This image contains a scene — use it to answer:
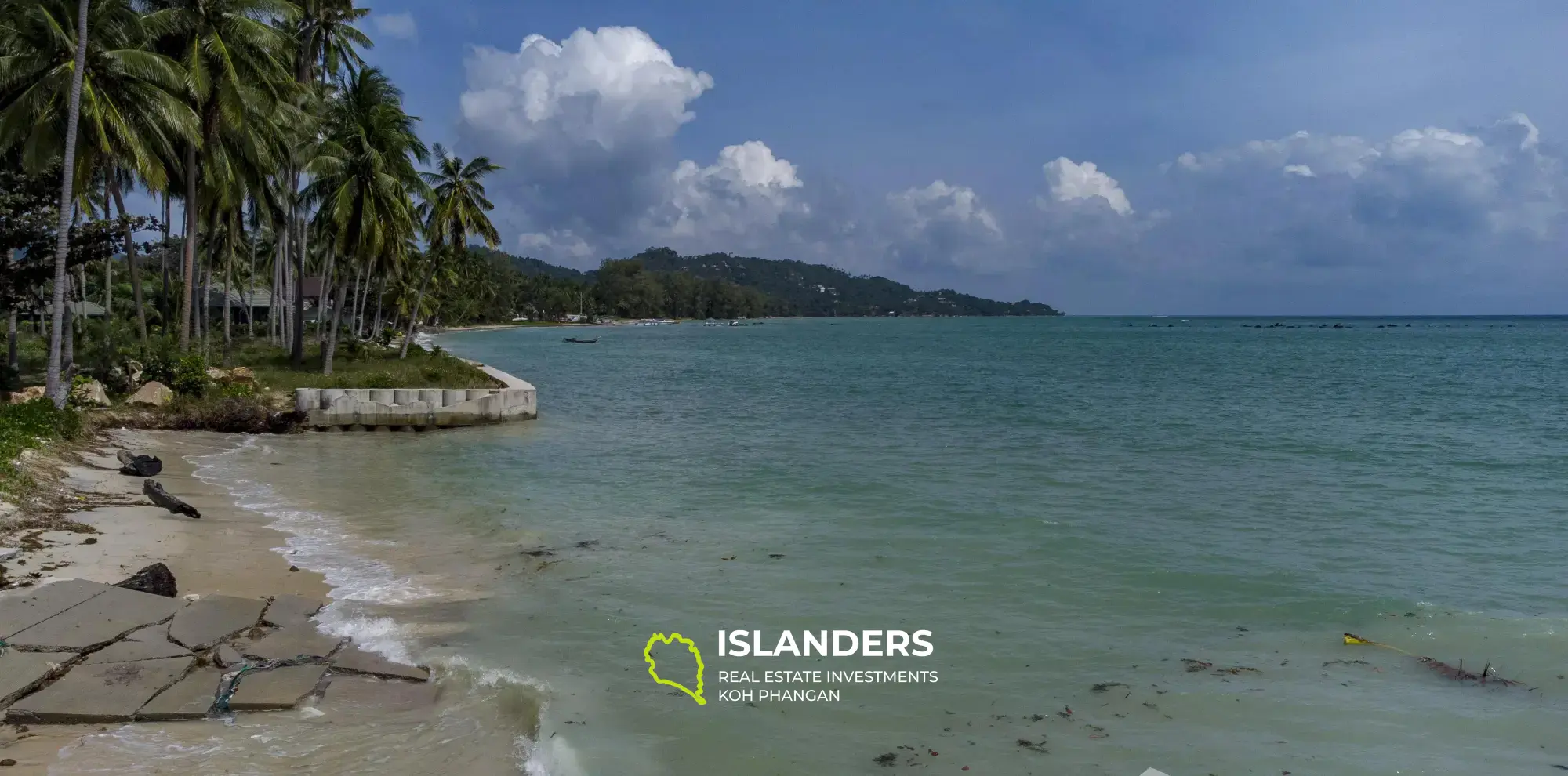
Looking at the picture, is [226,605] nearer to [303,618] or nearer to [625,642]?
[303,618]

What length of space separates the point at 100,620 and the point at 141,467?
805 cm

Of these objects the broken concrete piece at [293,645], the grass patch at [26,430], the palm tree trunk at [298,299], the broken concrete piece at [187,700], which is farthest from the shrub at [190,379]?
the broken concrete piece at [187,700]

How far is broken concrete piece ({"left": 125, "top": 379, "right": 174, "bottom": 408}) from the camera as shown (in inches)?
797

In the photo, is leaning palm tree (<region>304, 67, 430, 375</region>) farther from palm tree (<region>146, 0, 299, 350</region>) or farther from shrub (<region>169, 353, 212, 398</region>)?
shrub (<region>169, 353, 212, 398</region>)

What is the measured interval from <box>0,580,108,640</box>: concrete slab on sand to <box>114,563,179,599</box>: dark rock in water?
0.20 m

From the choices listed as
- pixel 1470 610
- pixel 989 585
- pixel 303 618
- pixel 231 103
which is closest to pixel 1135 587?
pixel 989 585

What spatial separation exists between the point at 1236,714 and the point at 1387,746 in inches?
35.1

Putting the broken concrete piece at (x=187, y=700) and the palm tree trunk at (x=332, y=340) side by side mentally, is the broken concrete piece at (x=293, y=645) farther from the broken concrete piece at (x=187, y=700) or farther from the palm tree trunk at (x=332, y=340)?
the palm tree trunk at (x=332, y=340)

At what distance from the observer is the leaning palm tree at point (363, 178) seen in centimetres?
2816

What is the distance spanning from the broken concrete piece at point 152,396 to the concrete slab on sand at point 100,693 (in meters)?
17.1

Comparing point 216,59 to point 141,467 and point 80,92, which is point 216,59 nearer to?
point 80,92

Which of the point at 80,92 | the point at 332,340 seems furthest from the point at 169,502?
the point at 332,340

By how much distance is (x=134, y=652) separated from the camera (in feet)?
20.6

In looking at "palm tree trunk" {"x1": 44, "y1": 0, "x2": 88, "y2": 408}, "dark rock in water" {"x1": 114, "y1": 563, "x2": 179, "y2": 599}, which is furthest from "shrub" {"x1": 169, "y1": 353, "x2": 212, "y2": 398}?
"dark rock in water" {"x1": 114, "y1": 563, "x2": 179, "y2": 599}
